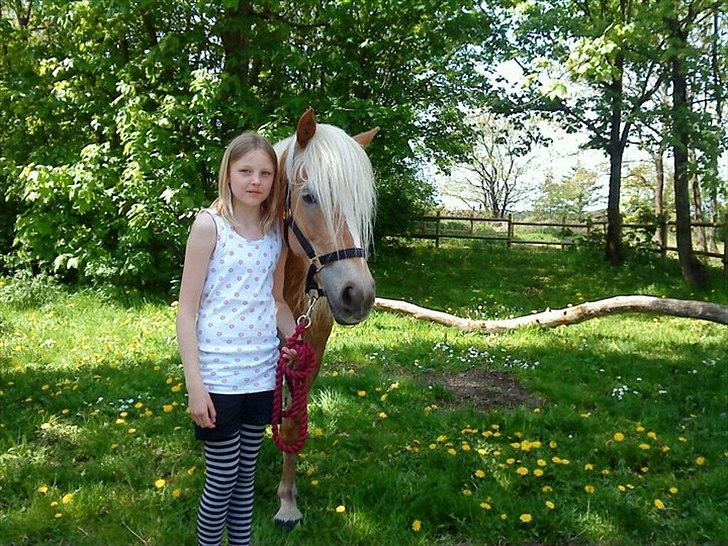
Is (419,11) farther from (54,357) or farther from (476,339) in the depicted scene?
(54,357)

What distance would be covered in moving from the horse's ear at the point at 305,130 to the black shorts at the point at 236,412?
3.38 ft

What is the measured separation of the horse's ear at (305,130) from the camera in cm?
233

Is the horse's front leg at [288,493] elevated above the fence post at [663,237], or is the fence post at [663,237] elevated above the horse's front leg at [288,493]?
the fence post at [663,237]

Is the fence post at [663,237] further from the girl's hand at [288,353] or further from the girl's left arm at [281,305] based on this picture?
the girl's hand at [288,353]

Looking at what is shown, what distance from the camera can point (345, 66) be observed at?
9.29 metres

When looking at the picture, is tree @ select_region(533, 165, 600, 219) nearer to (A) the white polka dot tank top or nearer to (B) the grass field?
(B) the grass field

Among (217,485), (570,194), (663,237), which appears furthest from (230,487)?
(570,194)

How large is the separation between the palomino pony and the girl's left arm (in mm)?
95

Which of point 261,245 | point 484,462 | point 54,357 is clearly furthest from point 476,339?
point 261,245

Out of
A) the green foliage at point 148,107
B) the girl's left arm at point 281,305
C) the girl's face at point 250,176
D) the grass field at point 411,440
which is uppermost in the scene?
the green foliage at point 148,107

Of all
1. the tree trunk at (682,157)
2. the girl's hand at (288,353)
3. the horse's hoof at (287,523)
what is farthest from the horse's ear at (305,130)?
the tree trunk at (682,157)

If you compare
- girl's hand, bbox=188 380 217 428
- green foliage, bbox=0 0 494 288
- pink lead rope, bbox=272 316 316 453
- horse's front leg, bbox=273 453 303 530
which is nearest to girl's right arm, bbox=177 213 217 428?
girl's hand, bbox=188 380 217 428

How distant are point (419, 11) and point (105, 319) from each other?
723cm

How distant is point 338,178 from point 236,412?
3.18 ft
